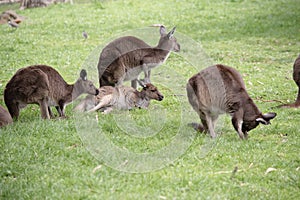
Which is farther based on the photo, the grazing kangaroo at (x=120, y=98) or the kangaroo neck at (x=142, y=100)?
the kangaroo neck at (x=142, y=100)

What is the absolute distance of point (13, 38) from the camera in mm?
15391

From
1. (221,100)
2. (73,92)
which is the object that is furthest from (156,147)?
(73,92)

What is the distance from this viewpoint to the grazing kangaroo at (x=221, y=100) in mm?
7566

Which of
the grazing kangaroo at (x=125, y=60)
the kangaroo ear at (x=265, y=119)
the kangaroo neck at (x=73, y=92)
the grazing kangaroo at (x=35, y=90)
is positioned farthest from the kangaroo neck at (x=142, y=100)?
the kangaroo ear at (x=265, y=119)

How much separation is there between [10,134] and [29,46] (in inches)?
296

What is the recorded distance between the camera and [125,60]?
962 centimetres

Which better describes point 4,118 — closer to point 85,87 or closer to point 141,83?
point 85,87

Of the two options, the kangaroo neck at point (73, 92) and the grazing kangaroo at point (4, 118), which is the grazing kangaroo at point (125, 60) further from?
the grazing kangaroo at point (4, 118)

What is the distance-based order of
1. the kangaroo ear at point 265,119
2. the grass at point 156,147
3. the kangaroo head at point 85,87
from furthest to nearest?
the kangaroo head at point 85,87, the kangaroo ear at point 265,119, the grass at point 156,147

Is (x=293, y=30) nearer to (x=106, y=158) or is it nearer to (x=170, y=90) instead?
(x=170, y=90)

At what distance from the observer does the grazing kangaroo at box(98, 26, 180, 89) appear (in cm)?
959

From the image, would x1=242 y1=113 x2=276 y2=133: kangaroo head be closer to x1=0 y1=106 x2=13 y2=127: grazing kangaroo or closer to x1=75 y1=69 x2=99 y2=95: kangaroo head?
x1=75 y1=69 x2=99 y2=95: kangaroo head

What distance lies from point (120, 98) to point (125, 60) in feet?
2.16

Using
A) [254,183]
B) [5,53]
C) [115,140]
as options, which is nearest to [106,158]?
[115,140]
